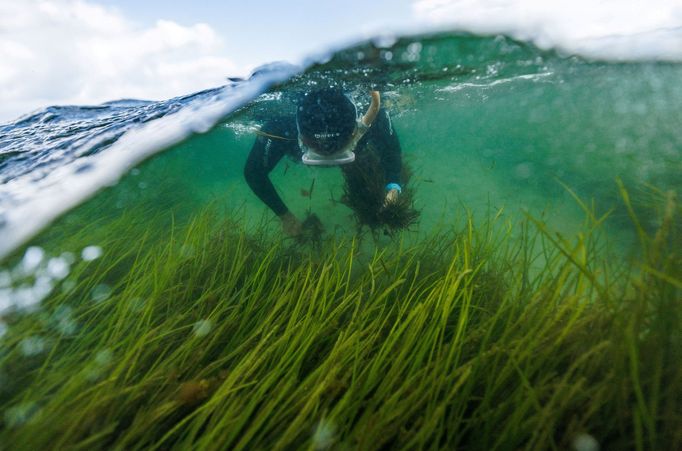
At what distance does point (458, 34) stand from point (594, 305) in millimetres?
5863

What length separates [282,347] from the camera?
220cm

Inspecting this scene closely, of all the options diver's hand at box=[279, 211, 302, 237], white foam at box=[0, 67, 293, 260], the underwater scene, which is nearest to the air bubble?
the underwater scene

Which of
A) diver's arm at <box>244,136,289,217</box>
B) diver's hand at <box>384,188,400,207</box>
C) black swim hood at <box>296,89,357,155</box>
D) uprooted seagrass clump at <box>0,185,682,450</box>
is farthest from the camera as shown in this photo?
diver's arm at <box>244,136,289,217</box>

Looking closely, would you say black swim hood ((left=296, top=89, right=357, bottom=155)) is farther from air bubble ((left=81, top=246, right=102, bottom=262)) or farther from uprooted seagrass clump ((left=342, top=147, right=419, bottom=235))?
air bubble ((left=81, top=246, right=102, bottom=262))

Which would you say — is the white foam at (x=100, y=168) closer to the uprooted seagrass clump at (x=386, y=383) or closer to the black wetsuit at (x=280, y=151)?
the black wetsuit at (x=280, y=151)

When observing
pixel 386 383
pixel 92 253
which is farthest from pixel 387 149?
pixel 386 383

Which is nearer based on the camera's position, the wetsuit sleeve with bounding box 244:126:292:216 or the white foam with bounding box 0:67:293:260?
the white foam with bounding box 0:67:293:260

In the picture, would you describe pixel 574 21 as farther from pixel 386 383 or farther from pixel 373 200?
pixel 386 383

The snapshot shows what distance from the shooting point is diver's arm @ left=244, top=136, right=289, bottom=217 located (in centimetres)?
612

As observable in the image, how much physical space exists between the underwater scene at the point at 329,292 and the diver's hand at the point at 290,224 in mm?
181

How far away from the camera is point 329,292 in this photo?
3373 millimetres

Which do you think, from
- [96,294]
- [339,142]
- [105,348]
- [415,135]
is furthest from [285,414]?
[415,135]

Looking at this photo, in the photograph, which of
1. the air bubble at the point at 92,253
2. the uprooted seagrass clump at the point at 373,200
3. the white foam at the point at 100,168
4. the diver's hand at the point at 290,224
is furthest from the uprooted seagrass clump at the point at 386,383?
the uprooted seagrass clump at the point at 373,200

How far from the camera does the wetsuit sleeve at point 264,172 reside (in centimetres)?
613
